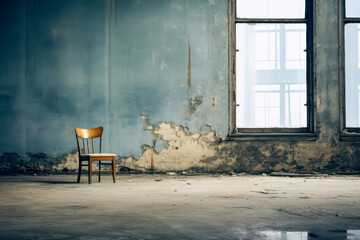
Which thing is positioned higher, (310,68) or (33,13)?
(33,13)

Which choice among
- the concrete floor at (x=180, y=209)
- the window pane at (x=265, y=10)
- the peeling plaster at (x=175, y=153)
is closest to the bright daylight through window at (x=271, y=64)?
the window pane at (x=265, y=10)

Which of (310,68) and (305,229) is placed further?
(310,68)

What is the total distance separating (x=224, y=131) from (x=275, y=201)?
2714mm

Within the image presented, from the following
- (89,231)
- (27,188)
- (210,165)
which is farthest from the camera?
(210,165)

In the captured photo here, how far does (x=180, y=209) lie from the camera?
2.96 meters

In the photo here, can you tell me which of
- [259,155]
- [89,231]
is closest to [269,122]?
[259,155]

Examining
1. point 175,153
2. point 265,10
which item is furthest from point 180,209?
point 265,10

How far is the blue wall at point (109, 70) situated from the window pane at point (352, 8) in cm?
189

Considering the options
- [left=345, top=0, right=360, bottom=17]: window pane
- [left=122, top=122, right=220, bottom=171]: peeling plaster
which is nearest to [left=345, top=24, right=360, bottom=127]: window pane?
[left=345, top=0, right=360, bottom=17]: window pane

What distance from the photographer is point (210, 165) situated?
600 centimetres

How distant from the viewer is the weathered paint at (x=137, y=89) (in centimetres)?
600

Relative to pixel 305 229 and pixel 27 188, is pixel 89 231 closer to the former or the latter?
pixel 305 229

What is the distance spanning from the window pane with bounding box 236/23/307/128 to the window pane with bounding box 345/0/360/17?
842mm

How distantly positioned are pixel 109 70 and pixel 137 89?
19.8 inches
